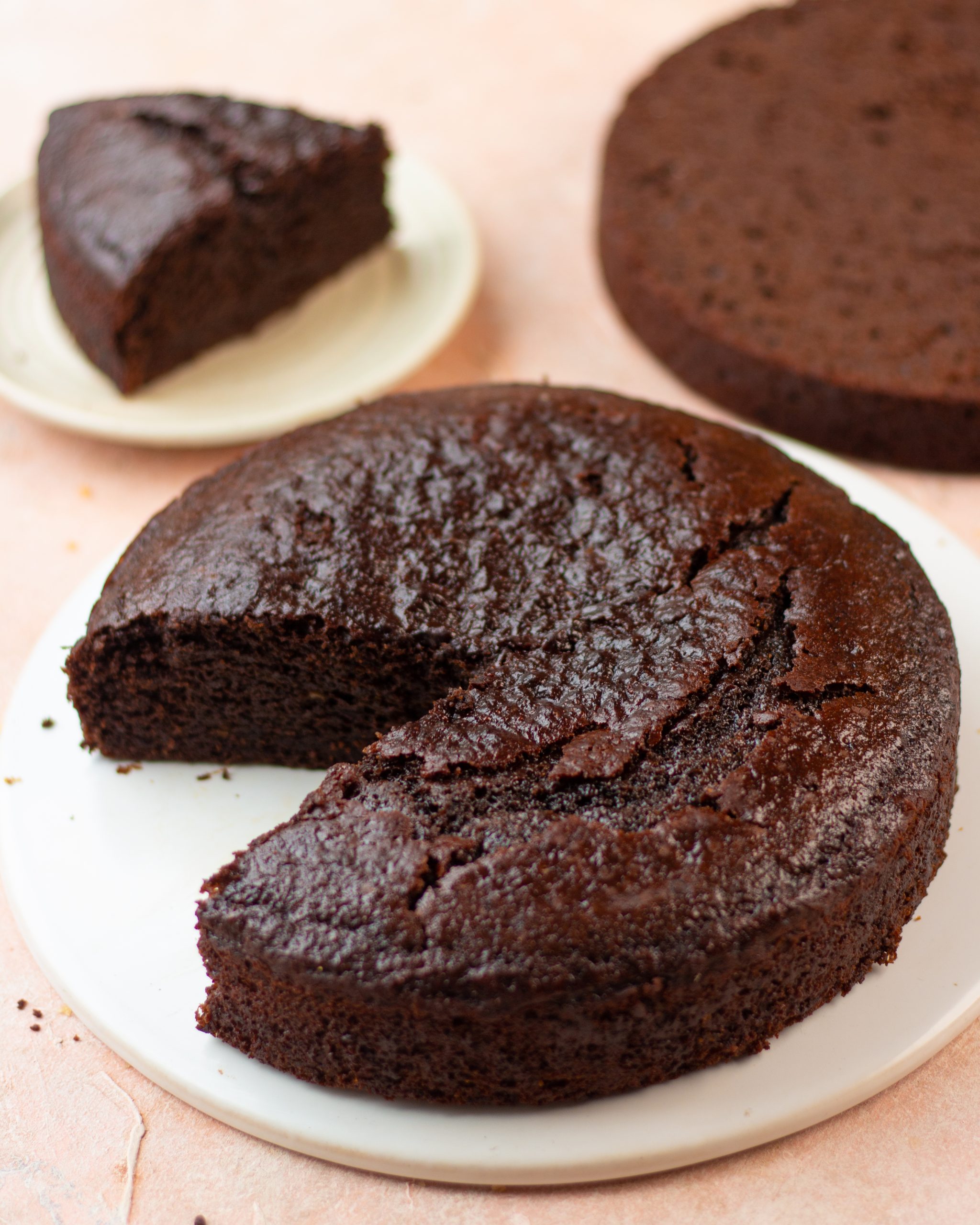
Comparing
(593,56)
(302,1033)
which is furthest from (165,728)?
Result: (593,56)

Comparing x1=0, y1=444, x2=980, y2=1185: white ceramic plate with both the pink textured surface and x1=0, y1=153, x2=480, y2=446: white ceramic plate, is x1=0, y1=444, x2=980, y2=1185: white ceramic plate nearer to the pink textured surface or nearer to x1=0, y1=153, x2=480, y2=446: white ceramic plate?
the pink textured surface

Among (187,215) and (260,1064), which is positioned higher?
(187,215)

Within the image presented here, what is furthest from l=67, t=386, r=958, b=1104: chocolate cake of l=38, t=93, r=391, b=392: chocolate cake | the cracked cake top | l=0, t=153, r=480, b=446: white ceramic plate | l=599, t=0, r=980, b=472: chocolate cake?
l=38, t=93, r=391, b=392: chocolate cake

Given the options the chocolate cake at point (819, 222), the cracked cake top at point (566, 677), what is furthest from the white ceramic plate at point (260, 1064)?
the chocolate cake at point (819, 222)

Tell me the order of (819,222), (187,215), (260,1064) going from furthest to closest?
(819,222) → (187,215) → (260,1064)

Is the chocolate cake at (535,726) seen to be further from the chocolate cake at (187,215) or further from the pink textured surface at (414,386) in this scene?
the chocolate cake at (187,215)

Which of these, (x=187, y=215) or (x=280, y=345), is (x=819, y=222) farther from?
(x=187, y=215)

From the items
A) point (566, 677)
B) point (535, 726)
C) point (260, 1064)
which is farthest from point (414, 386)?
point (260, 1064)
